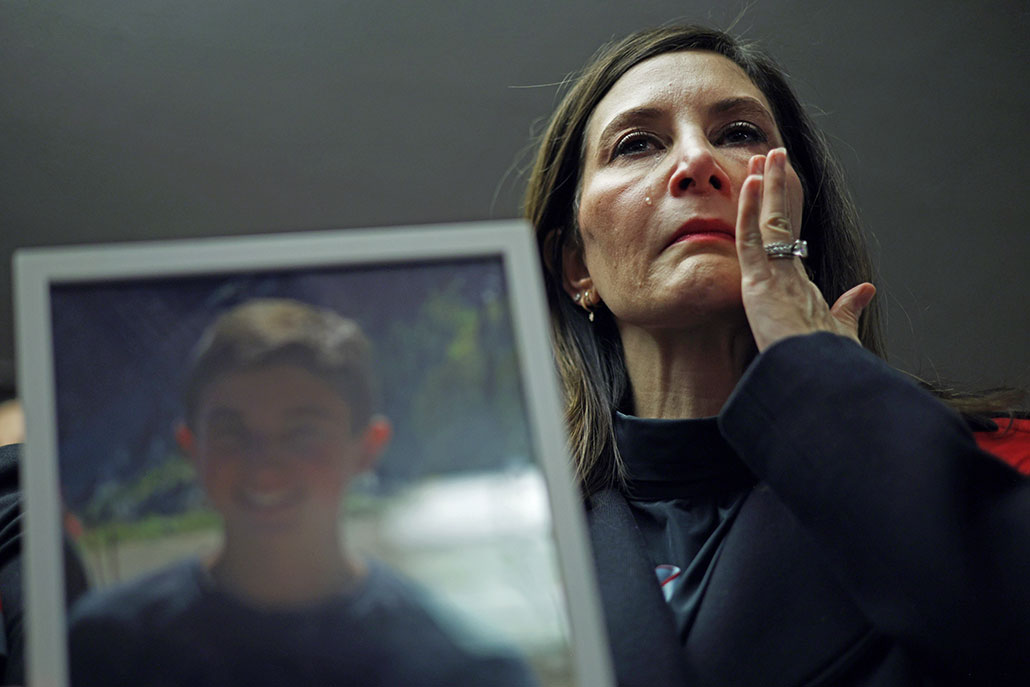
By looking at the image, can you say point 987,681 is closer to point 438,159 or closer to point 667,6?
point 667,6

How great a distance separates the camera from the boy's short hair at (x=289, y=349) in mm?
562

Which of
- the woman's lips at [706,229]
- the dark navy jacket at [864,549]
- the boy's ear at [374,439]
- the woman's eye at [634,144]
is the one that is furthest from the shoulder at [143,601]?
the woman's eye at [634,144]

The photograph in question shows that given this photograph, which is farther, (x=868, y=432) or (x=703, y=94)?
(x=703, y=94)

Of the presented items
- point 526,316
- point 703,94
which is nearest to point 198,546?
point 526,316

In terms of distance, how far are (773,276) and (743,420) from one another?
0.23 m

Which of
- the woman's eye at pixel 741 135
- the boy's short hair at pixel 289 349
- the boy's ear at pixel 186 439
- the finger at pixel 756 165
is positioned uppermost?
the woman's eye at pixel 741 135

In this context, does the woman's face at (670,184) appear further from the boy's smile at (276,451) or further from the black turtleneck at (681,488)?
the boy's smile at (276,451)

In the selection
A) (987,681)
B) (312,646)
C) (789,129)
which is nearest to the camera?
(312,646)

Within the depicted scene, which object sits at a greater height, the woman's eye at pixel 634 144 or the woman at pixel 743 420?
the woman's eye at pixel 634 144

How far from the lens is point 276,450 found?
551 mm

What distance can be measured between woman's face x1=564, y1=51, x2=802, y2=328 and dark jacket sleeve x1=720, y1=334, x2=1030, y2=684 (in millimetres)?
255

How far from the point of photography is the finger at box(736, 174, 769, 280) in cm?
101

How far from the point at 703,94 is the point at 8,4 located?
7.26 feet

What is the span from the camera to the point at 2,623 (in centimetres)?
86
